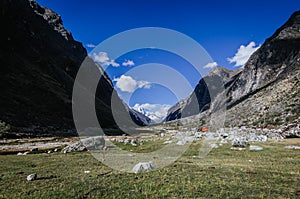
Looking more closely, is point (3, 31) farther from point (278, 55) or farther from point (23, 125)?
point (278, 55)

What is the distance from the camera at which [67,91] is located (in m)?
189

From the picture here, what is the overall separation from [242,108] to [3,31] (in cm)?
18789

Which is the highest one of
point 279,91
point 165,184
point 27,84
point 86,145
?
point 27,84

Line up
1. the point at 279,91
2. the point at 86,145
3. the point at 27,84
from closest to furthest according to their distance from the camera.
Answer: the point at 86,145, the point at 279,91, the point at 27,84

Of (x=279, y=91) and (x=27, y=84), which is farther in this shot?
(x=27, y=84)

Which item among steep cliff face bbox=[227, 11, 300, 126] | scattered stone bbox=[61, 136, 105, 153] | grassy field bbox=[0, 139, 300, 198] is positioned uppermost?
steep cliff face bbox=[227, 11, 300, 126]

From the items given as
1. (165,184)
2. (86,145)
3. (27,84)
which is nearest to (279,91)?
(86,145)

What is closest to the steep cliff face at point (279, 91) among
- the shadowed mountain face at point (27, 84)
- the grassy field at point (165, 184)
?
the grassy field at point (165, 184)

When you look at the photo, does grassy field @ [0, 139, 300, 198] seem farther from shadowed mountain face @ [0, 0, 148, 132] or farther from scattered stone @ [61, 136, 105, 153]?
shadowed mountain face @ [0, 0, 148, 132]

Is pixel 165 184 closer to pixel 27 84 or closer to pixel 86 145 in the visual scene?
pixel 86 145

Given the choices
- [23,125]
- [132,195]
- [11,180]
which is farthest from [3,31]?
[132,195]

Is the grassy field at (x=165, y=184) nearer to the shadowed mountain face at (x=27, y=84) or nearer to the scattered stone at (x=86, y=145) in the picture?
the scattered stone at (x=86, y=145)

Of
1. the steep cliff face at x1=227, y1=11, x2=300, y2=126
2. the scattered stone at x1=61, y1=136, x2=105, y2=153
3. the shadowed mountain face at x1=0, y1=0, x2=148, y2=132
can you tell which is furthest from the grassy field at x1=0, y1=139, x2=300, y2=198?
the shadowed mountain face at x1=0, y1=0, x2=148, y2=132

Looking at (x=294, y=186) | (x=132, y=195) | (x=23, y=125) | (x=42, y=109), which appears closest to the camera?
(x=132, y=195)
